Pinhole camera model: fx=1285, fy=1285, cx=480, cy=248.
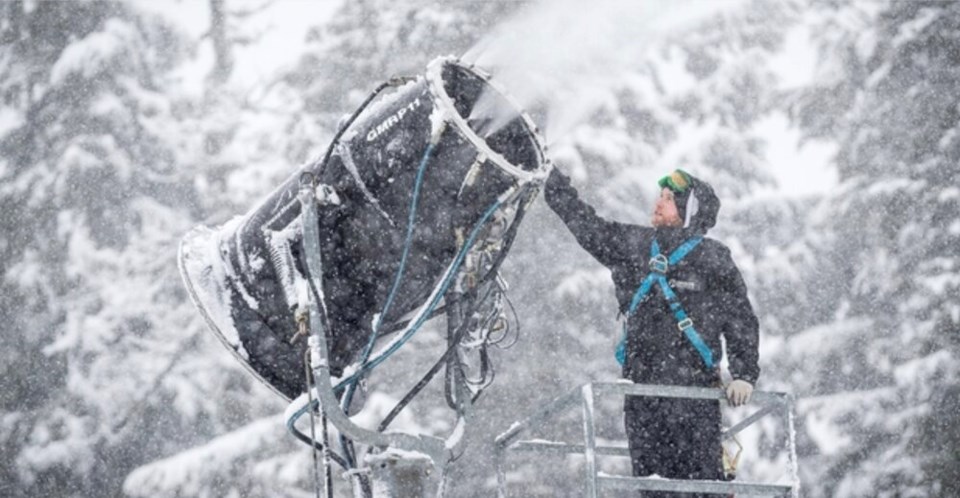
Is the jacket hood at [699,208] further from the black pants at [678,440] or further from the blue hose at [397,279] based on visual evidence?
the blue hose at [397,279]

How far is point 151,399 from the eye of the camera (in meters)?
14.5

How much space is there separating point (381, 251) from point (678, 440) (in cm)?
150

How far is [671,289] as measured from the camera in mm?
5270

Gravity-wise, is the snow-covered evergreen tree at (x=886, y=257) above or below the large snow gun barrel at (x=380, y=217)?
above

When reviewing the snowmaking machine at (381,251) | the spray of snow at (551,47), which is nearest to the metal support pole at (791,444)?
the snowmaking machine at (381,251)

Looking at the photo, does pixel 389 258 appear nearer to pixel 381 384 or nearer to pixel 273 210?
pixel 273 210

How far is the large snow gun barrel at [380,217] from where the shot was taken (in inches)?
175

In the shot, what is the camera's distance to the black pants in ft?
17.0

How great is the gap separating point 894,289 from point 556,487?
13.1 ft

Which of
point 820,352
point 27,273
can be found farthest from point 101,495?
point 820,352

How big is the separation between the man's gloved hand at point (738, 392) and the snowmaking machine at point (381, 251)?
0.97m

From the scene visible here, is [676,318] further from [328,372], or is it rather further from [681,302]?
[328,372]

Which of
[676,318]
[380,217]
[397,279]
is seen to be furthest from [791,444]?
[380,217]

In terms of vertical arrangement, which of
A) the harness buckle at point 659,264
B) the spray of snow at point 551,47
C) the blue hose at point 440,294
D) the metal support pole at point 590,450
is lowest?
the metal support pole at point 590,450
